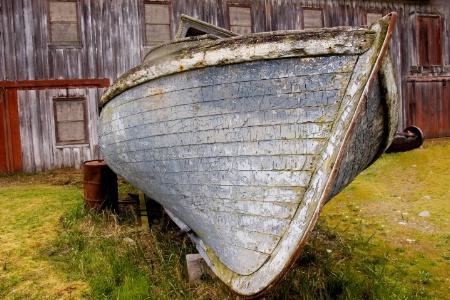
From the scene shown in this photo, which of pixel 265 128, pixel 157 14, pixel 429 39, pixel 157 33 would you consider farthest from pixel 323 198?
pixel 429 39

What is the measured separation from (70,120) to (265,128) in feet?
29.3

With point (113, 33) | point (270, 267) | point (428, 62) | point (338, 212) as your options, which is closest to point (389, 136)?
point (270, 267)

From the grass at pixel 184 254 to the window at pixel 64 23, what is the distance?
16.9 ft

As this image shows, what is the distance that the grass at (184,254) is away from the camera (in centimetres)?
326

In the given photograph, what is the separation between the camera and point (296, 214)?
7.75ft

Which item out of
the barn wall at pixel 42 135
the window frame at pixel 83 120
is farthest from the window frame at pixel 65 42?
the window frame at pixel 83 120

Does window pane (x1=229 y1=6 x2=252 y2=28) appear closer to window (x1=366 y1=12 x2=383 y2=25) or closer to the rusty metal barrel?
window (x1=366 y1=12 x2=383 y2=25)

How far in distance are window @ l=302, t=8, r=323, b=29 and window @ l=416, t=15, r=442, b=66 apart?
428 centimetres

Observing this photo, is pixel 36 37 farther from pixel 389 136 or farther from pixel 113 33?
pixel 389 136

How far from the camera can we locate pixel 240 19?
11.5 metres

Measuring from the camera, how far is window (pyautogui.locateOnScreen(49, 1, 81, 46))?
32.4ft

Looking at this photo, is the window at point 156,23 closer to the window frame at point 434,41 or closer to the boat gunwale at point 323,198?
the boat gunwale at point 323,198

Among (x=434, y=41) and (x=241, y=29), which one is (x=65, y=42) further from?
(x=434, y=41)

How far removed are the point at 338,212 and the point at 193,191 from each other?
350cm
